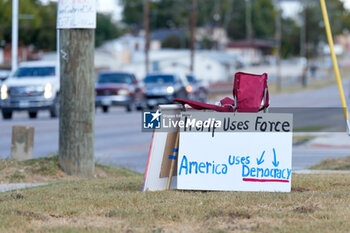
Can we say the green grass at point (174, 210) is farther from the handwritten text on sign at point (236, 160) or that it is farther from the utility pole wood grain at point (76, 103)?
the utility pole wood grain at point (76, 103)

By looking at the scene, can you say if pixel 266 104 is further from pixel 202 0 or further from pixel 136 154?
pixel 202 0

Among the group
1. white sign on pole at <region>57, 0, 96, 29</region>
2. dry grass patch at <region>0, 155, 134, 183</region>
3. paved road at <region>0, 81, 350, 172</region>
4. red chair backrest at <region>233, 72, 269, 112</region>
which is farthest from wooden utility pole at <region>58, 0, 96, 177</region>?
red chair backrest at <region>233, 72, 269, 112</region>

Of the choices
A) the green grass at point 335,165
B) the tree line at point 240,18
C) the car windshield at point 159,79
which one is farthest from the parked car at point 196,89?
the tree line at point 240,18

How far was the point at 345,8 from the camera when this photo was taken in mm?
157000

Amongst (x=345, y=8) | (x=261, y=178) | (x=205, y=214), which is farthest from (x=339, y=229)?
(x=345, y=8)

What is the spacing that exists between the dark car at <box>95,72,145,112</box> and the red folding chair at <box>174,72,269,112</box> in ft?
85.3

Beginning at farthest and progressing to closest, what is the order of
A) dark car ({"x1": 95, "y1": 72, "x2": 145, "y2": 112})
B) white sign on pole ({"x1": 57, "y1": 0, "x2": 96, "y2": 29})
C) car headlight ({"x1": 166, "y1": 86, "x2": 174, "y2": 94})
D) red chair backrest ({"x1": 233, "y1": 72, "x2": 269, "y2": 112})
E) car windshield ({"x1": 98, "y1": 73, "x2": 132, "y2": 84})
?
1. car headlight ({"x1": 166, "y1": 86, "x2": 174, "y2": 94})
2. car windshield ({"x1": 98, "y1": 73, "x2": 132, "y2": 84})
3. dark car ({"x1": 95, "y1": 72, "x2": 145, "y2": 112})
4. white sign on pole ({"x1": 57, "y1": 0, "x2": 96, "y2": 29})
5. red chair backrest ({"x1": 233, "y1": 72, "x2": 269, "y2": 112})

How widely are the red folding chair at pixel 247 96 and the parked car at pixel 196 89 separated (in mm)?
28652

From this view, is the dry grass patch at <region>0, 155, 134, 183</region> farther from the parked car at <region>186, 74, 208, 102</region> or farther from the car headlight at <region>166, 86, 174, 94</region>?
the parked car at <region>186, 74, 208, 102</region>

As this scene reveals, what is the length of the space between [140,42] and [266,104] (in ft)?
339

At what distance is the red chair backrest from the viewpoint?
8188mm

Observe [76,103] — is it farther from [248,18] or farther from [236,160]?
[248,18]

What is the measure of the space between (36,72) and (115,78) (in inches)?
274

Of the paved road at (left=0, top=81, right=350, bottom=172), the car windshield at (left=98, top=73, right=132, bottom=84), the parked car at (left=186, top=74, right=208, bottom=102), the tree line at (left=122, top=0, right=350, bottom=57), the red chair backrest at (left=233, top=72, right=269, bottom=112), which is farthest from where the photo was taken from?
the tree line at (left=122, top=0, right=350, bottom=57)
